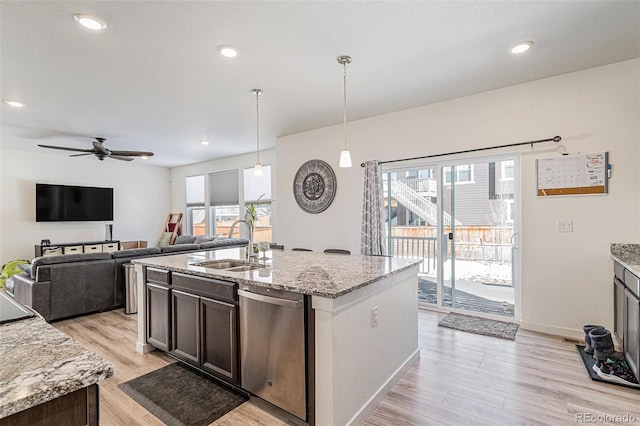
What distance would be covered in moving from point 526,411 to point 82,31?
4.21 meters

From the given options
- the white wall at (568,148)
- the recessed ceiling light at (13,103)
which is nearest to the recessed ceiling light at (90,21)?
the recessed ceiling light at (13,103)

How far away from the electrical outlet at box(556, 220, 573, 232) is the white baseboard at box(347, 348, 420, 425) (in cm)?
204

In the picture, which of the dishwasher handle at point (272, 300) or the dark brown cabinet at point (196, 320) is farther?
the dark brown cabinet at point (196, 320)

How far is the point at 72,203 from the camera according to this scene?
7.21m

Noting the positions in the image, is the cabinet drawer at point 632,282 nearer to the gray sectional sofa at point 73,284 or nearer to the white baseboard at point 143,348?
the white baseboard at point 143,348

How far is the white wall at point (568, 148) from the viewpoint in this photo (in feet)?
10.1

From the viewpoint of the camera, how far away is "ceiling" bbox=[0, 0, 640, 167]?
2.26 meters

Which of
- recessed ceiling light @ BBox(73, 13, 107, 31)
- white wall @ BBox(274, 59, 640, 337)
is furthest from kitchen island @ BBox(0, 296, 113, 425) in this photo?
white wall @ BBox(274, 59, 640, 337)

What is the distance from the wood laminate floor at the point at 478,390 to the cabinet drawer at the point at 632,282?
2.41 feet

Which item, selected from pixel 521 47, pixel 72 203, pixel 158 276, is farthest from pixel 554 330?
pixel 72 203

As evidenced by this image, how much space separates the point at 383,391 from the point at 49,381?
209 cm

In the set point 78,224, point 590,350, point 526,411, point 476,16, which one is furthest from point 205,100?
point 78,224

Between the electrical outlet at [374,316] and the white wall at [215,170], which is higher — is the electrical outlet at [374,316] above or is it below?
below

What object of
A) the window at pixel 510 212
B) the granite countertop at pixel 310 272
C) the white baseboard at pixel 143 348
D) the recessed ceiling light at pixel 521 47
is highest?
the recessed ceiling light at pixel 521 47
